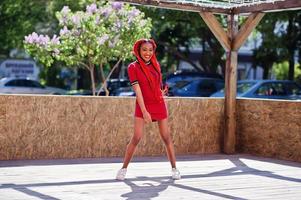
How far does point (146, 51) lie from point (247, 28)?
12.3 feet

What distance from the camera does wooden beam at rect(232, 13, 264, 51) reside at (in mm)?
10898

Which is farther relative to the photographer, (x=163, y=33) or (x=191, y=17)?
(x=163, y=33)

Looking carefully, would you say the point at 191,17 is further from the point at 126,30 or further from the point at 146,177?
the point at 146,177

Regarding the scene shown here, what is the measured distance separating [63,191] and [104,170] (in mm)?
1773

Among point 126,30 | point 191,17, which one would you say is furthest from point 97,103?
point 191,17

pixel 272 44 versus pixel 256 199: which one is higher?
pixel 272 44

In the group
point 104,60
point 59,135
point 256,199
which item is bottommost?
point 256,199

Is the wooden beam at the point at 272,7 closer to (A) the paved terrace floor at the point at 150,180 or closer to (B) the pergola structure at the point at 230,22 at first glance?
(B) the pergola structure at the point at 230,22

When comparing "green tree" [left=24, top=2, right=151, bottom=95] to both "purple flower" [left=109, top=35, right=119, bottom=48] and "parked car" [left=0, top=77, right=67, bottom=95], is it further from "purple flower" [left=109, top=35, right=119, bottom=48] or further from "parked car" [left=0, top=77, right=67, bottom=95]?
"parked car" [left=0, top=77, right=67, bottom=95]

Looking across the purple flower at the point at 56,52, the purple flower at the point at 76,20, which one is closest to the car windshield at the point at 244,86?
the purple flower at the point at 76,20

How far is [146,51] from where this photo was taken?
25.7 ft

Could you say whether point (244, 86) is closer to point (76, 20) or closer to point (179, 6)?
point (76, 20)

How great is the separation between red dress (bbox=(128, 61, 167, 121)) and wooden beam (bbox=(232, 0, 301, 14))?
3.19 meters

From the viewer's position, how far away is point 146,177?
8.40 metres
